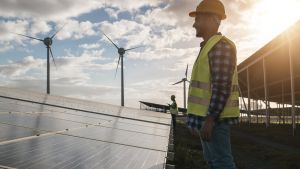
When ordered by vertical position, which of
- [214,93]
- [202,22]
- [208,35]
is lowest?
[214,93]

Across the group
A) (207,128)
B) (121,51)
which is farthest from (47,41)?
(207,128)

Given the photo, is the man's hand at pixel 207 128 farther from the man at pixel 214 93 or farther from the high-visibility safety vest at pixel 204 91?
the high-visibility safety vest at pixel 204 91

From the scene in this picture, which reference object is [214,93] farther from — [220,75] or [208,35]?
[208,35]

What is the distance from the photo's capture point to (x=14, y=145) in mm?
4777

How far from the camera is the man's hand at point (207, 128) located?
4098mm

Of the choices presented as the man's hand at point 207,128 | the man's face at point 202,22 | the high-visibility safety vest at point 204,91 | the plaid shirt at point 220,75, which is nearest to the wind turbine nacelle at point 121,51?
the man's face at point 202,22

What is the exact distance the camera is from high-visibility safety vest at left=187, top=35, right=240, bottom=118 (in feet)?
14.3

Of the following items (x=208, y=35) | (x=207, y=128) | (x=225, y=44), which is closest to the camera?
(x=207, y=128)

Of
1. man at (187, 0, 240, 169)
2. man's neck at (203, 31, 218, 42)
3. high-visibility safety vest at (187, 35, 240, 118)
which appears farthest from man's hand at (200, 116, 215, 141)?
man's neck at (203, 31, 218, 42)

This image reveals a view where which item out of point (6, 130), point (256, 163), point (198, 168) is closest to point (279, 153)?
point (256, 163)

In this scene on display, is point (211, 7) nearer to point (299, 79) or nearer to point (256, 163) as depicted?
point (256, 163)

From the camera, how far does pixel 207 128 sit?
13.5 feet

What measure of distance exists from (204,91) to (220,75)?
266 mm

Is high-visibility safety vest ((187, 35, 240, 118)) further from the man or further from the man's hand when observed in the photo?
the man's hand
